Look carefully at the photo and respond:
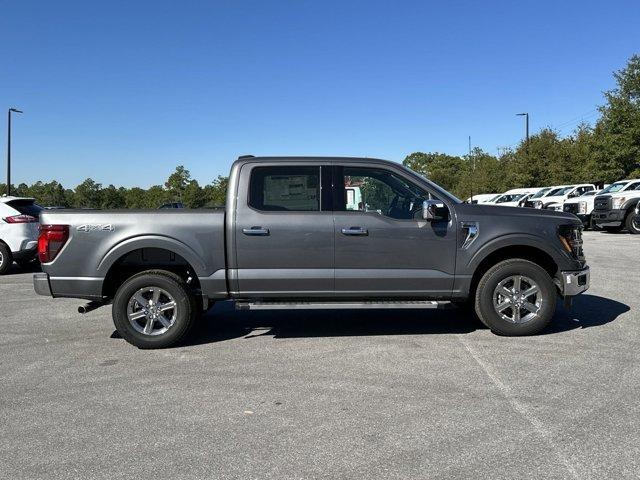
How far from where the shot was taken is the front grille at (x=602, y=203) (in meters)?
19.7

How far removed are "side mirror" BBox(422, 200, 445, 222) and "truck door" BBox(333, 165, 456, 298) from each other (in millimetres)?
99

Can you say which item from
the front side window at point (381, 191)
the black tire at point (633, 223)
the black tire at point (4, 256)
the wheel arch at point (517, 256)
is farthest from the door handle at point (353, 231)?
the black tire at point (633, 223)

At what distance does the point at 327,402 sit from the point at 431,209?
7.76 ft

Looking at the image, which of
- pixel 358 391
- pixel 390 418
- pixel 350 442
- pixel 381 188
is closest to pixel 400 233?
pixel 381 188

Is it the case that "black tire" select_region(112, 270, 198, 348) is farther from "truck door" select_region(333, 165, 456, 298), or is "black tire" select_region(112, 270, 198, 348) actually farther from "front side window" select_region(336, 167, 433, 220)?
"front side window" select_region(336, 167, 433, 220)

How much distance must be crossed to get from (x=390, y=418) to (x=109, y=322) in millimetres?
4532

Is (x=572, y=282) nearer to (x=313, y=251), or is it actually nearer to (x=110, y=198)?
(x=313, y=251)

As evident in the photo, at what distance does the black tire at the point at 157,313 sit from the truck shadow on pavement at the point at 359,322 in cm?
31

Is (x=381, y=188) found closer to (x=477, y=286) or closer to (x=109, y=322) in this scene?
(x=477, y=286)

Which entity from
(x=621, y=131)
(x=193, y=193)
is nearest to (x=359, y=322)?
(x=621, y=131)

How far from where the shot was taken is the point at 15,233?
11.5m

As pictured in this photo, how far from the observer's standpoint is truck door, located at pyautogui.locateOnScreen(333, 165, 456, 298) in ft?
18.7

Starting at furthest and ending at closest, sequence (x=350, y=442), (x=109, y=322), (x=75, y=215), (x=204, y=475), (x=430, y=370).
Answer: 1. (x=109, y=322)
2. (x=75, y=215)
3. (x=430, y=370)
4. (x=350, y=442)
5. (x=204, y=475)

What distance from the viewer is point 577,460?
3211mm
